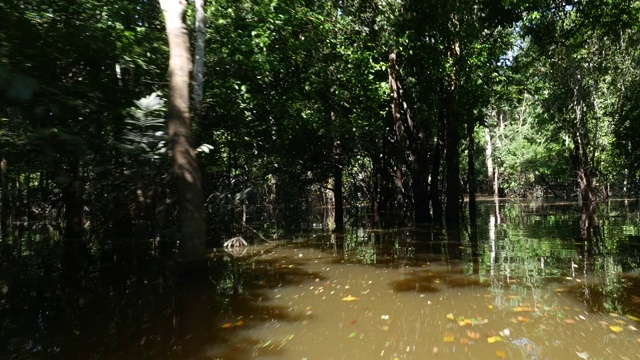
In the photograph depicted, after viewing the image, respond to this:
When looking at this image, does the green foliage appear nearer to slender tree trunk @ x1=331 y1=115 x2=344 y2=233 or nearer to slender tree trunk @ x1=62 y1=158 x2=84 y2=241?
slender tree trunk @ x1=62 y1=158 x2=84 y2=241

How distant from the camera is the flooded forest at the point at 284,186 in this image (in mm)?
4211

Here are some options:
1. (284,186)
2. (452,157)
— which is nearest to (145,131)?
A: (452,157)

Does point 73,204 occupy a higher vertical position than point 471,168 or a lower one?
lower

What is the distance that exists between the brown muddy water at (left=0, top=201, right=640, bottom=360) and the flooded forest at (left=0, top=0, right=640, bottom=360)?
0.04m

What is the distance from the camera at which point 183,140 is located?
630 cm

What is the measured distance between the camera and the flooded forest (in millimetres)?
4211

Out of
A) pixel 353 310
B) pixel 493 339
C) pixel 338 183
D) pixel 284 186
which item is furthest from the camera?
pixel 284 186

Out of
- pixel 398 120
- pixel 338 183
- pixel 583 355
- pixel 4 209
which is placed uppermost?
pixel 398 120

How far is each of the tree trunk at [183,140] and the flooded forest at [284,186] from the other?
3 centimetres

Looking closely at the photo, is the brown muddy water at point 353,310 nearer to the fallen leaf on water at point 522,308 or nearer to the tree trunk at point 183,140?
the fallen leaf on water at point 522,308

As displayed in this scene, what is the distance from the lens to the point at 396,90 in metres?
→ 14.3

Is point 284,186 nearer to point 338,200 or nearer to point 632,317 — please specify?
point 338,200

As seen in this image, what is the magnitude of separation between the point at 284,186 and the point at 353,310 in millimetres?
15334

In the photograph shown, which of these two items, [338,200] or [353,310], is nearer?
[353,310]
